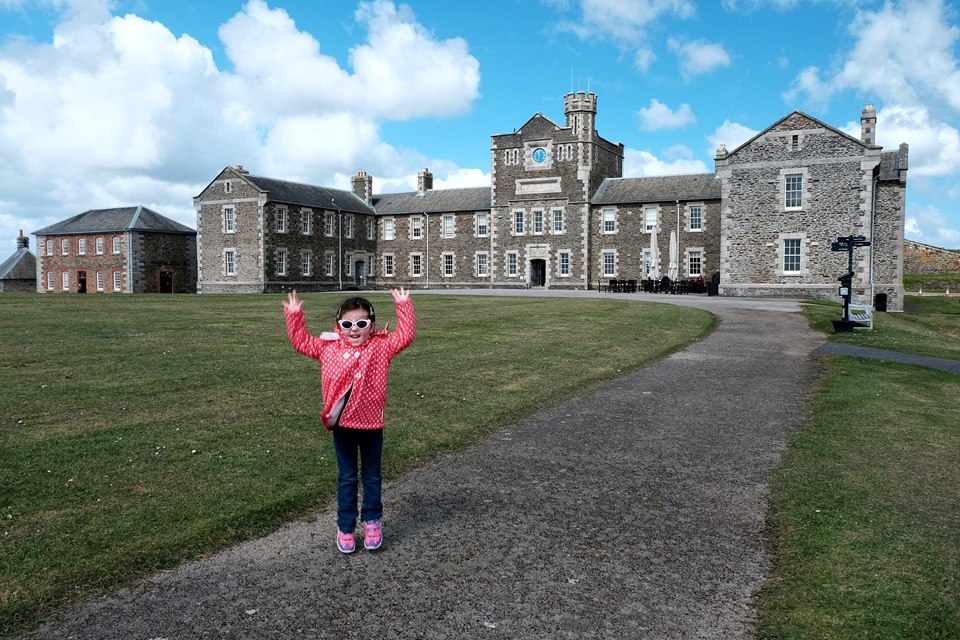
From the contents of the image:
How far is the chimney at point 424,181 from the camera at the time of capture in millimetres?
61453

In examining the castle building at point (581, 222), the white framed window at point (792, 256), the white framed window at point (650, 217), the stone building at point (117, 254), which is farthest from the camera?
the stone building at point (117, 254)

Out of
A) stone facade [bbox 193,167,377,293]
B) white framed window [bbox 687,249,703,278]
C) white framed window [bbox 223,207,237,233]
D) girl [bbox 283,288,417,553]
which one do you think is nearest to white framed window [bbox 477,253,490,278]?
stone facade [bbox 193,167,377,293]

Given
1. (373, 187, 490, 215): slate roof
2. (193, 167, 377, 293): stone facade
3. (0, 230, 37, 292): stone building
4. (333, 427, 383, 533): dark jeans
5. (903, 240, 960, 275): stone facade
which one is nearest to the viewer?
(333, 427, 383, 533): dark jeans

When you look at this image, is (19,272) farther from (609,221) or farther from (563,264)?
(609,221)

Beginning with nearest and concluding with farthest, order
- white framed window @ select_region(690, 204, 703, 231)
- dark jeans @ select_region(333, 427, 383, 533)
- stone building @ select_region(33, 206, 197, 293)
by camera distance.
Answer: dark jeans @ select_region(333, 427, 383, 533) < white framed window @ select_region(690, 204, 703, 231) < stone building @ select_region(33, 206, 197, 293)

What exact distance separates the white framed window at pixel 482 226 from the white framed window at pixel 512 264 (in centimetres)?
290

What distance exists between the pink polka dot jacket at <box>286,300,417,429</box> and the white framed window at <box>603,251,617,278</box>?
4682 centimetres

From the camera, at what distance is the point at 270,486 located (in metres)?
6.20

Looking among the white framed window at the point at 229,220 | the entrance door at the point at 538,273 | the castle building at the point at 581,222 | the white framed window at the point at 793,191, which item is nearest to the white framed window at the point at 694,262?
the castle building at the point at 581,222

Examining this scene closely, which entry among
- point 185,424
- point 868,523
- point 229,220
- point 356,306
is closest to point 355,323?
point 356,306

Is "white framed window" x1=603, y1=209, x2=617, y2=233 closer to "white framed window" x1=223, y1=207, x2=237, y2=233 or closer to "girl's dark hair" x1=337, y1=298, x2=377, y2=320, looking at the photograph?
"white framed window" x1=223, y1=207, x2=237, y2=233

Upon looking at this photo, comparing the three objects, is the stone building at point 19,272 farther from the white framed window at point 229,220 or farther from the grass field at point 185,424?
the grass field at point 185,424

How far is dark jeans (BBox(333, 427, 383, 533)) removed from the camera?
16.3 ft

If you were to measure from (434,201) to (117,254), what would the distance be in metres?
25.7
